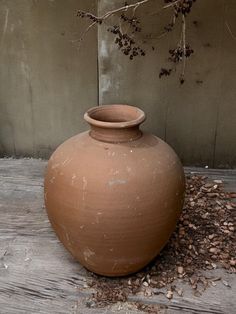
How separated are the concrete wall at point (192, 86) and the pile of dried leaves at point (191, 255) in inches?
19.0

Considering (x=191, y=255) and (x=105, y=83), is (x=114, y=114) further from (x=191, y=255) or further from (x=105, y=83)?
(x=105, y=83)

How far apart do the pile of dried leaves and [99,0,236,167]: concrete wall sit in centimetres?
48

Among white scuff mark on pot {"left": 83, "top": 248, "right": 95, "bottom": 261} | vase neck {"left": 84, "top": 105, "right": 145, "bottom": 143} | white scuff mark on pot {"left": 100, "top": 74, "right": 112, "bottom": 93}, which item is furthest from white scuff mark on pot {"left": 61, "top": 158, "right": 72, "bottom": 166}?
white scuff mark on pot {"left": 100, "top": 74, "right": 112, "bottom": 93}

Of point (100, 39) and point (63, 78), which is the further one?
point (63, 78)

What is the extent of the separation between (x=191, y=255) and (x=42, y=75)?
163 centimetres

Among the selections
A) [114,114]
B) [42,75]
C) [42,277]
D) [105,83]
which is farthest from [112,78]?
[42,277]

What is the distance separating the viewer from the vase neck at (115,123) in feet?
5.95

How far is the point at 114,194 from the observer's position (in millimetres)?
1744

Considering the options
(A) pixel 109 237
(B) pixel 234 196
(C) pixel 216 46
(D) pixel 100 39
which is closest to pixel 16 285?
(A) pixel 109 237

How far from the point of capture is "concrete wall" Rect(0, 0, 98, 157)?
9.36 feet

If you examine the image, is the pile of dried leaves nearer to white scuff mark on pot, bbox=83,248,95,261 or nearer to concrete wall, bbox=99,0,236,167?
white scuff mark on pot, bbox=83,248,95,261

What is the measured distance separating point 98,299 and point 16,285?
396 millimetres

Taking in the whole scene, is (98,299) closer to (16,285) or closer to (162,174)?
(16,285)

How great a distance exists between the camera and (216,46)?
2.74 m
